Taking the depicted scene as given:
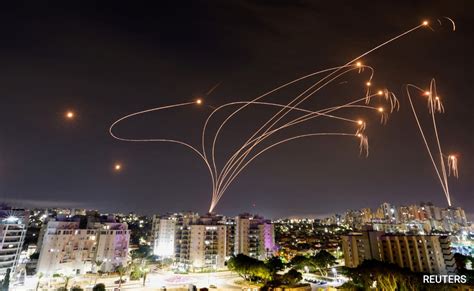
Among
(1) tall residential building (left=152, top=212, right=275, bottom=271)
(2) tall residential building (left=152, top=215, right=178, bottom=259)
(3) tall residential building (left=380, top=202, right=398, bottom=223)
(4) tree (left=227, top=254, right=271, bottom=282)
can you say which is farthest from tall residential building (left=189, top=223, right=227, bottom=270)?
(3) tall residential building (left=380, top=202, right=398, bottom=223)

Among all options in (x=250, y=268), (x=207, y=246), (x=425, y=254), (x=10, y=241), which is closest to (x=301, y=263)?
(x=250, y=268)

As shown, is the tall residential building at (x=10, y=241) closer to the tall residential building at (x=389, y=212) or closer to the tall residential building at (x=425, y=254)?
the tall residential building at (x=425, y=254)

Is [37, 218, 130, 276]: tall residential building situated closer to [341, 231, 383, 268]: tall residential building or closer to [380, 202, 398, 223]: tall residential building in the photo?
[341, 231, 383, 268]: tall residential building

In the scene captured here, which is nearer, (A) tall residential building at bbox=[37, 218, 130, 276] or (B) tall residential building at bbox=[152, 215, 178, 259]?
(A) tall residential building at bbox=[37, 218, 130, 276]

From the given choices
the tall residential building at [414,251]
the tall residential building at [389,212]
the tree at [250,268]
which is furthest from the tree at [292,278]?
the tall residential building at [389,212]

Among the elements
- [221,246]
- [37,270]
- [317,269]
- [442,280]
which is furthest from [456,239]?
[37,270]

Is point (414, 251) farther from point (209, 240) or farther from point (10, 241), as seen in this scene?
point (10, 241)
